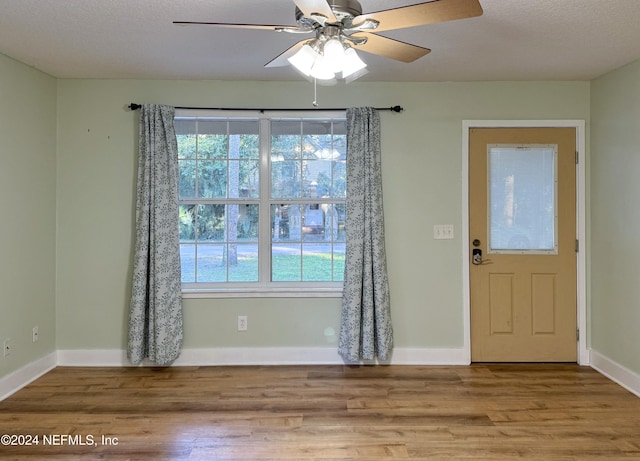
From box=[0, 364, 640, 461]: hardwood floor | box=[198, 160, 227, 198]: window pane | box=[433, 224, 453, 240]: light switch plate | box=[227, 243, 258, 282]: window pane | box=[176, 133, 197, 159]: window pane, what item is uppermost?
box=[176, 133, 197, 159]: window pane

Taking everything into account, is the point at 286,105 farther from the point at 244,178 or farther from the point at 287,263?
the point at 287,263

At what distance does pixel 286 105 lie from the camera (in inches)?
134

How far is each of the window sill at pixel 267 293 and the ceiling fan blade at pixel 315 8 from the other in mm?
2309

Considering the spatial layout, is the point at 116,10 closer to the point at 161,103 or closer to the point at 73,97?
the point at 161,103

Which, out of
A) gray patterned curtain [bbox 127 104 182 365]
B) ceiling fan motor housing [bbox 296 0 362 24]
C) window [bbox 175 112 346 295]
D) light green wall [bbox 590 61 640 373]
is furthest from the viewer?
window [bbox 175 112 346 295]

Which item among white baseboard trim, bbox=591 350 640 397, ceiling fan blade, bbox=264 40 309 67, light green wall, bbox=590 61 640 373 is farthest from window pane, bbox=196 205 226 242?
white baseboard trim, bbox=591 350 640 397

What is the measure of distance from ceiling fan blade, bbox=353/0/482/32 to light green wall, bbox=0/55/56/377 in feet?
8.83

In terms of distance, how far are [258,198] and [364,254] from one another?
1035 millimetres

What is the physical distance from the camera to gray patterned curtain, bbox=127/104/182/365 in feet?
10.5

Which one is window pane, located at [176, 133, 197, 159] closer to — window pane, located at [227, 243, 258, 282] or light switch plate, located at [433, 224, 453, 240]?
window pane, located at [227, 243, 258, 282]

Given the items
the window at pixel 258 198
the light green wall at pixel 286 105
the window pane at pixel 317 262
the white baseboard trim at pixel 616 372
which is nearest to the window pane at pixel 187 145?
the window at pixel 258 198

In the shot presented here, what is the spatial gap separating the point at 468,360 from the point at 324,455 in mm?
1786

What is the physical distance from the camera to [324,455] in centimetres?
214

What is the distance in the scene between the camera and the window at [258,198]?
136 inches
